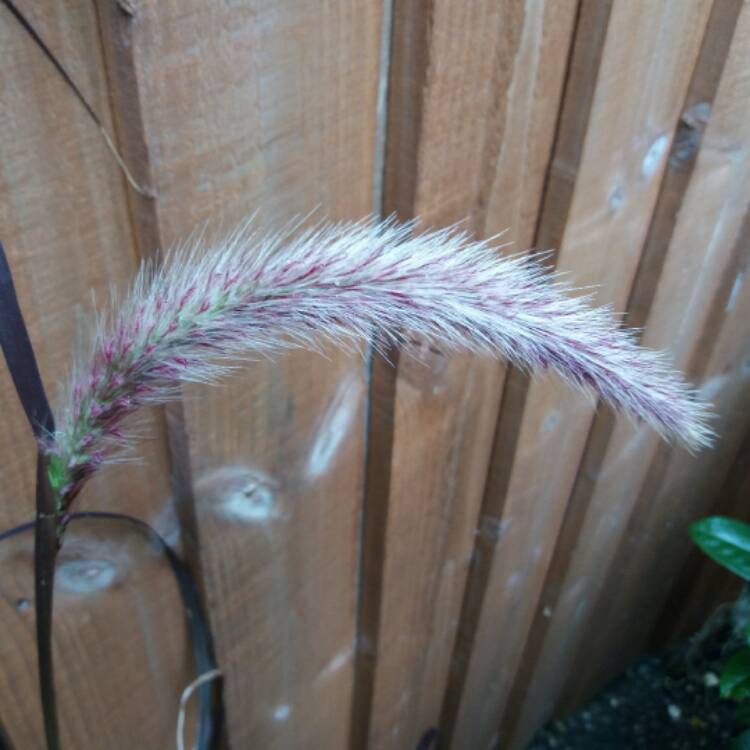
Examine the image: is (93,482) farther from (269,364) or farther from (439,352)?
(439,352)

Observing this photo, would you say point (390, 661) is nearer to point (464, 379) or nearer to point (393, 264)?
point (464, 379)

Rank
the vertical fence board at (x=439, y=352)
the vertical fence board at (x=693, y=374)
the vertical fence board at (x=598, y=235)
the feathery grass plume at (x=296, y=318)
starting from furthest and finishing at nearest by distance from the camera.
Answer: the vertical fence board at (x=693, y=374)
the vertical fence board at (x=598, y=235)
the vertical fence board at (x=439, y=352)
the feathery grass plume at (x=296, y=318)

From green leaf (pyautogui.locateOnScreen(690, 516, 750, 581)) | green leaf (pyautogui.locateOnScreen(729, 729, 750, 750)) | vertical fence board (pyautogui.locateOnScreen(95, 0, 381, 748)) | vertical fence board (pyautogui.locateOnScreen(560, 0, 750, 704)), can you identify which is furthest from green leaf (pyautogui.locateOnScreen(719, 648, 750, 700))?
vertical fence board (pyautogui.locateOnScreen(95, 0, 381, 748))

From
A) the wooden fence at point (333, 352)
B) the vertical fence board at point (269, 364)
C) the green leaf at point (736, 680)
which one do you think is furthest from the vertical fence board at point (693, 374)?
the vertical fence board at point (269, 364)

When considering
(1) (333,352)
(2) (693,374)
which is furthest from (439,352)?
(2) (693,374)

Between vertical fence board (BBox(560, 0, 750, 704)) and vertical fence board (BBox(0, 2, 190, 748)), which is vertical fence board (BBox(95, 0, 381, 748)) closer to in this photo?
vertical fence board (BBox(0, 2, 190, 748))

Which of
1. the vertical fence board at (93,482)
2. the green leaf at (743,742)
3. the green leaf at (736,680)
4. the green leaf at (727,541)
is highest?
the vertical fence board at (93,482)

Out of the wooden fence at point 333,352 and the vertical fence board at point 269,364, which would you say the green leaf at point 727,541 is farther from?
the vertical fence board at point 269,364
